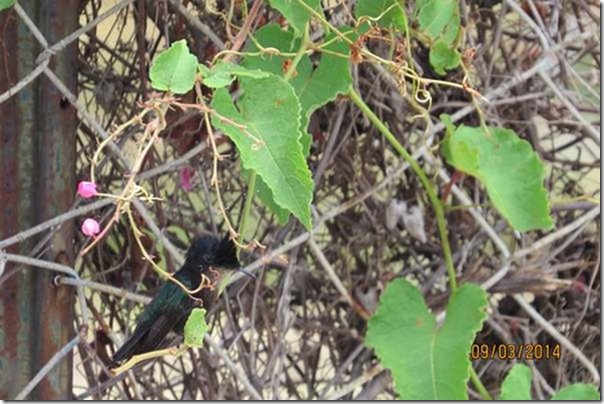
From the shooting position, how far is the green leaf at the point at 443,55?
129 cm

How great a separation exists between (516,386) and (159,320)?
0.43 meters

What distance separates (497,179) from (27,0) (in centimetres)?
58

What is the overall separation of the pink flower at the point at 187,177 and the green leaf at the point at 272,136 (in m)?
0.44

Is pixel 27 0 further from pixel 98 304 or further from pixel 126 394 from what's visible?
pixel 126 394

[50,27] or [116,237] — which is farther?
[116,237]

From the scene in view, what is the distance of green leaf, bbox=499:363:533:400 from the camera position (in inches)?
50.2

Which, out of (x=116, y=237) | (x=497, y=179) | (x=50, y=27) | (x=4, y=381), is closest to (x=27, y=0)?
(x=50, y=27)

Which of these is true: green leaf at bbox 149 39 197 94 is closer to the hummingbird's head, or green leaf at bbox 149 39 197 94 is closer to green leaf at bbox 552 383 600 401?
the hummingbird's head

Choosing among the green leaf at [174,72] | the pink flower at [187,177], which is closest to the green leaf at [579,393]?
the pink flower at [187,177]

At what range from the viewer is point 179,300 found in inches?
44.9

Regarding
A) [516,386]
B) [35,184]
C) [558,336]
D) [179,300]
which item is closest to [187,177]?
[35,184]

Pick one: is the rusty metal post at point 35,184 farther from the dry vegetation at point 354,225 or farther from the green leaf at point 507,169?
the green leaf at point 507,169

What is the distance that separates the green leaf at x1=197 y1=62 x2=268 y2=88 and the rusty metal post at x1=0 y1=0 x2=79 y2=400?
Answer: 0.40 m

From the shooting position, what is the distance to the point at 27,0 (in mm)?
1261
